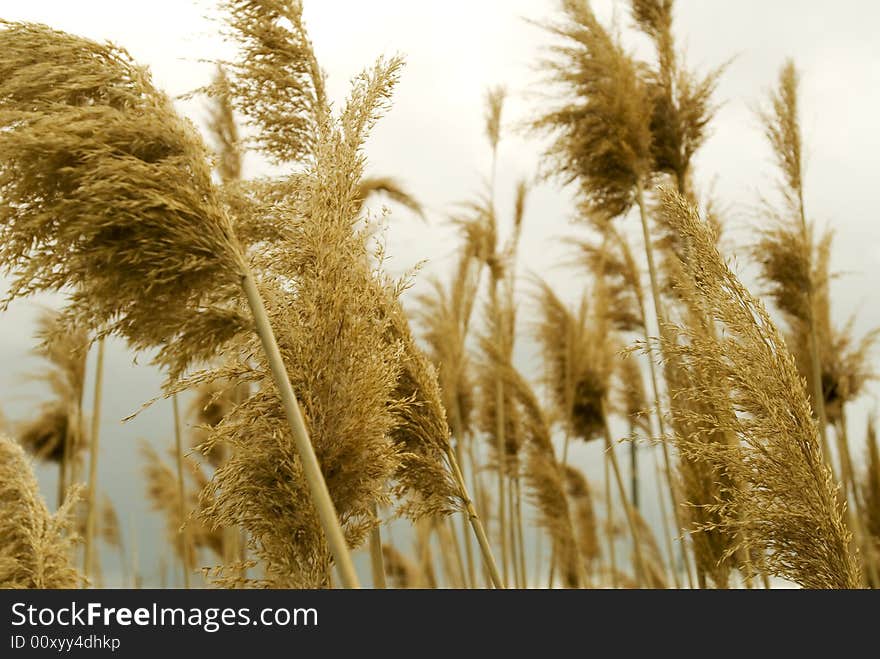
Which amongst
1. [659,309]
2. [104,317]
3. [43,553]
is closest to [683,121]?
[659,309]

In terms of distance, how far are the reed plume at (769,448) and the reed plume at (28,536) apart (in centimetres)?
301

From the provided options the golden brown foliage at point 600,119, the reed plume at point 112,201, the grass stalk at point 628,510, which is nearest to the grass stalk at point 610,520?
the grass stalk at point 628,510

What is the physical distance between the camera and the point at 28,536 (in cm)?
408

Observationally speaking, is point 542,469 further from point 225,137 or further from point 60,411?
point 60,411

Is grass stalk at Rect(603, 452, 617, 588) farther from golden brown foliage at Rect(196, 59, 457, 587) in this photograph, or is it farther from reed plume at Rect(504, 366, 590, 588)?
golden brown foliage at Rect(196, 59, 457, 587)

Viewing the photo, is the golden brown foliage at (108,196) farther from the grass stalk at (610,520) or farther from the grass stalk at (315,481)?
the grass stalk at (610,520)

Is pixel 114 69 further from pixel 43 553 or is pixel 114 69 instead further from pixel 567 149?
pixel 567 149

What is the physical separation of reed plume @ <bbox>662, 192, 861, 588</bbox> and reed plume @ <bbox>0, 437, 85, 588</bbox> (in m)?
3.01

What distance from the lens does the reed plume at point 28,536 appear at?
4039mm

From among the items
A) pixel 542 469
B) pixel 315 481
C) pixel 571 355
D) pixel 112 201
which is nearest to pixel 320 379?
pixel 315 481

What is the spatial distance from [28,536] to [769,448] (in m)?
3.36

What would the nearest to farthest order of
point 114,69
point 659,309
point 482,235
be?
point 114,69, point 659,309, point 482,235

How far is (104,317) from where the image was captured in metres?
2.71
